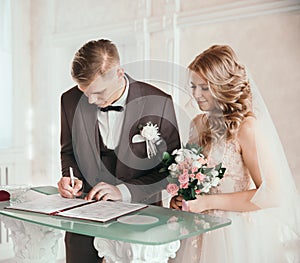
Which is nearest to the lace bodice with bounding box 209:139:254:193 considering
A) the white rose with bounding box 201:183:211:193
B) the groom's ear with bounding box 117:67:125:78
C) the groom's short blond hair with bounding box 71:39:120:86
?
the white rose with bounding box 201:183:211:193

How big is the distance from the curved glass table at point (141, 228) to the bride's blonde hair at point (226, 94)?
56 centimetres

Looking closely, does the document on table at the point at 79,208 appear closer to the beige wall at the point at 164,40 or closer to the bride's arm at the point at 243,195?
the bride's arm at the point at 243,195

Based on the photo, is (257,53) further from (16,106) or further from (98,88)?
(16,106)

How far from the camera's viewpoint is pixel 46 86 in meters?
4.32

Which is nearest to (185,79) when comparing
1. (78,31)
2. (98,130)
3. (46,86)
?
(98,130)

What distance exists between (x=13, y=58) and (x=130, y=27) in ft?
4.66

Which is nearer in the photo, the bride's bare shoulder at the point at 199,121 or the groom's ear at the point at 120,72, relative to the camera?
the bride's bare shoulder at the point at 199,121

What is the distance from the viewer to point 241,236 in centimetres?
265

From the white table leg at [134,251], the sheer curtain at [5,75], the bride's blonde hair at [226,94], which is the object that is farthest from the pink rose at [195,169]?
the sheer curtain at [5,75]

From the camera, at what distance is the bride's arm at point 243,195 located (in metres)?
2.59

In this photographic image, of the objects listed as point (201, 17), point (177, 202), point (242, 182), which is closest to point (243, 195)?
point (242, 182)

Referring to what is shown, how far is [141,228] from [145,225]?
0.16ft

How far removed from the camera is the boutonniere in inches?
117
